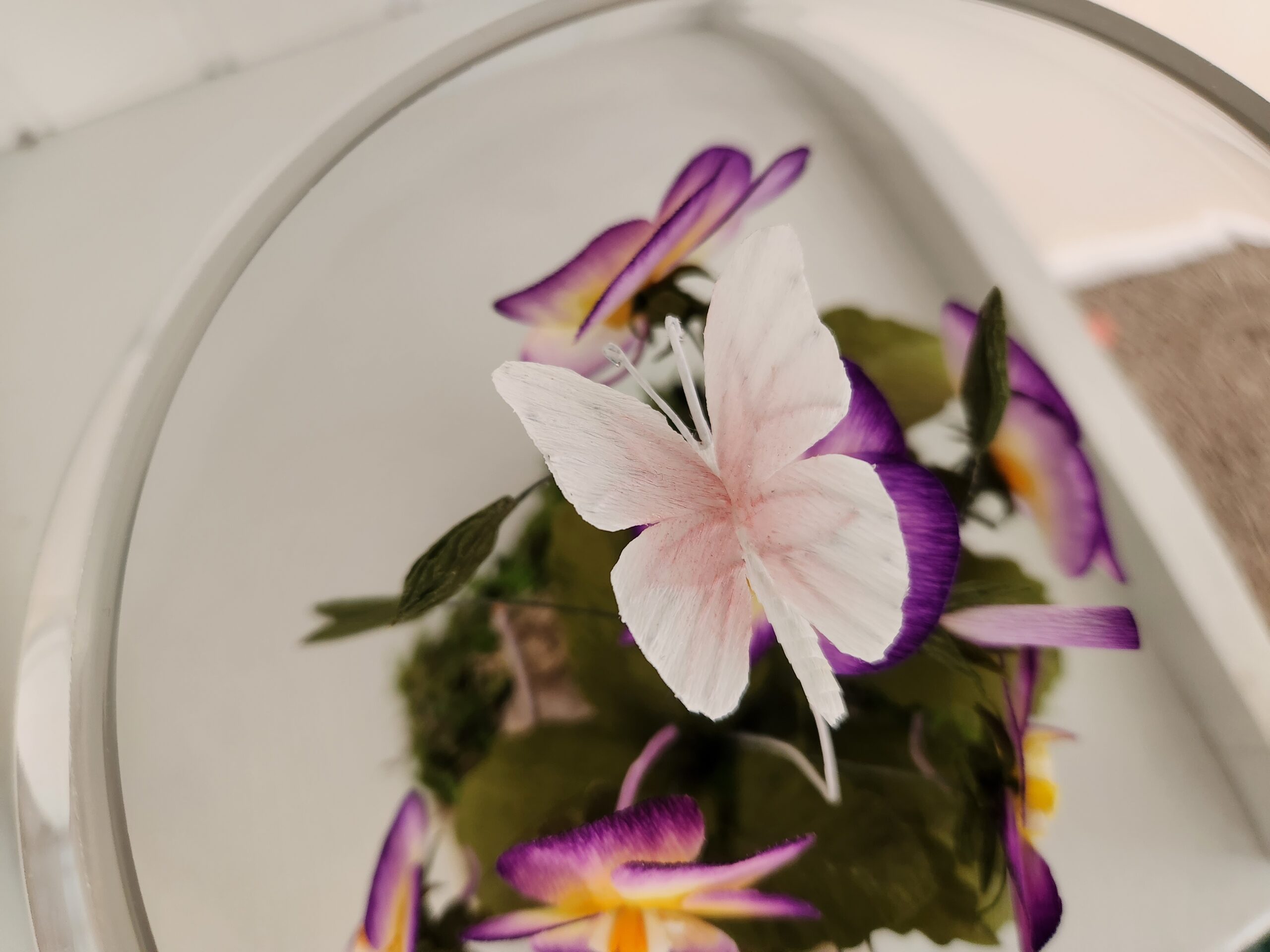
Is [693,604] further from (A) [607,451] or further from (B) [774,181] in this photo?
(B) [774,181]

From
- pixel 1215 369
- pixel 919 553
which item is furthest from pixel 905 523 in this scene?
pixel 1215 369

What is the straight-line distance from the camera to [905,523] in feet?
0.59

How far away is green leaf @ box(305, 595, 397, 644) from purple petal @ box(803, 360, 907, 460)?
0.39ft

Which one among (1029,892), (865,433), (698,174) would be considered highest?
(698,174)

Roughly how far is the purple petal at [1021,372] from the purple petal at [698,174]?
0.27 ft

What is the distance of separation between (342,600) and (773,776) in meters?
0.12

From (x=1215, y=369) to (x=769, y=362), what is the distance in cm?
15

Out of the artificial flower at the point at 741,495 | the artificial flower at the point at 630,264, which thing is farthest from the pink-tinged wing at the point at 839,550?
the artificial flower at the point at 630,264

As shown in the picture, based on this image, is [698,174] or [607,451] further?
[698,174]

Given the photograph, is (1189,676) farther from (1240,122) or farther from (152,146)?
(152,146)

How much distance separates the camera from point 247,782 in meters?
0.21

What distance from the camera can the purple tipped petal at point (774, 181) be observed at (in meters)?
0.26

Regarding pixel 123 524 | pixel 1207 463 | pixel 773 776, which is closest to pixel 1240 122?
pixel 1207 463

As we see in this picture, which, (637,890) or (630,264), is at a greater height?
(630,264)
